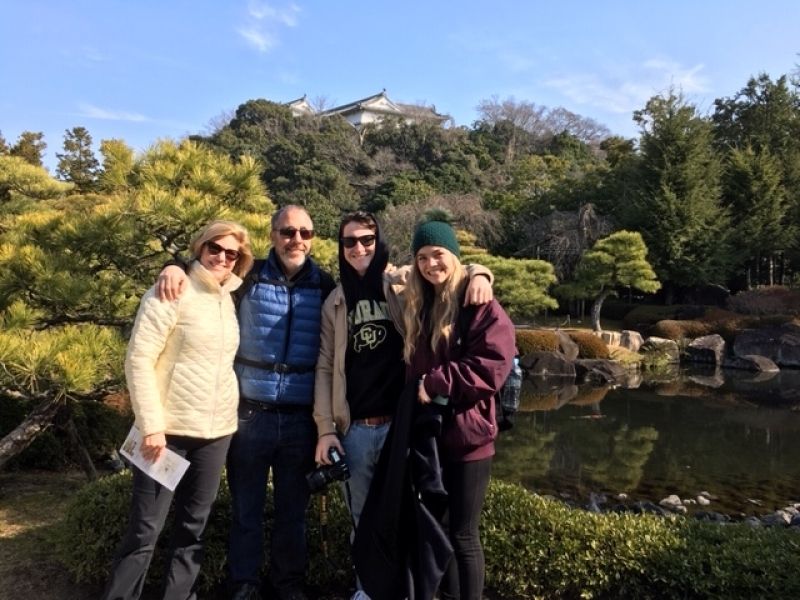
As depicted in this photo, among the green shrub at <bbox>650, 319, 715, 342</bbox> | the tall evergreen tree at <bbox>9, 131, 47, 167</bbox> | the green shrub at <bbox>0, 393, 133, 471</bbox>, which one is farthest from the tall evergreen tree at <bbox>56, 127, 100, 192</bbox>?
the green shrub at <bbox>650, 319, 715, 342</bbox>

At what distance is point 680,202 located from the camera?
2077cm

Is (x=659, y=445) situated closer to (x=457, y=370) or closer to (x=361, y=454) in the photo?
(x=361, y=454)

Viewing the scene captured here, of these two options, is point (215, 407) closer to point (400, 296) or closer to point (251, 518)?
point (251, 518)

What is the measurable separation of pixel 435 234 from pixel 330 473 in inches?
37.5

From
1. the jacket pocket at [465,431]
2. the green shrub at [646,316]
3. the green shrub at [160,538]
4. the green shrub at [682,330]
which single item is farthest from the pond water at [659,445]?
the green shrub at [646,316]

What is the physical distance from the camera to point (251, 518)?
7.48ft

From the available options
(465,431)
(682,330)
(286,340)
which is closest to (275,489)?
(286,340)

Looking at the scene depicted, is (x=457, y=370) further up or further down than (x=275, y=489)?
further up

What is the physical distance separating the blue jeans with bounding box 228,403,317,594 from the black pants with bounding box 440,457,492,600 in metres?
0.59

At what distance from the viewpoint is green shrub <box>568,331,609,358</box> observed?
47.4ft

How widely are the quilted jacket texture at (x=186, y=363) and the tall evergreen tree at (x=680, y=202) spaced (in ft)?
69.1

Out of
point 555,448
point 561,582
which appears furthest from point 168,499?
point 555,448

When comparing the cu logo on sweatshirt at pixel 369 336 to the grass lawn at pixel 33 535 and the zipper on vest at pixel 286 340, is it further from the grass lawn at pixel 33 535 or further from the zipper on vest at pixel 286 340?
the grass lawn at pixel 33 535

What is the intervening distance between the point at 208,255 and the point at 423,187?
25.8m
